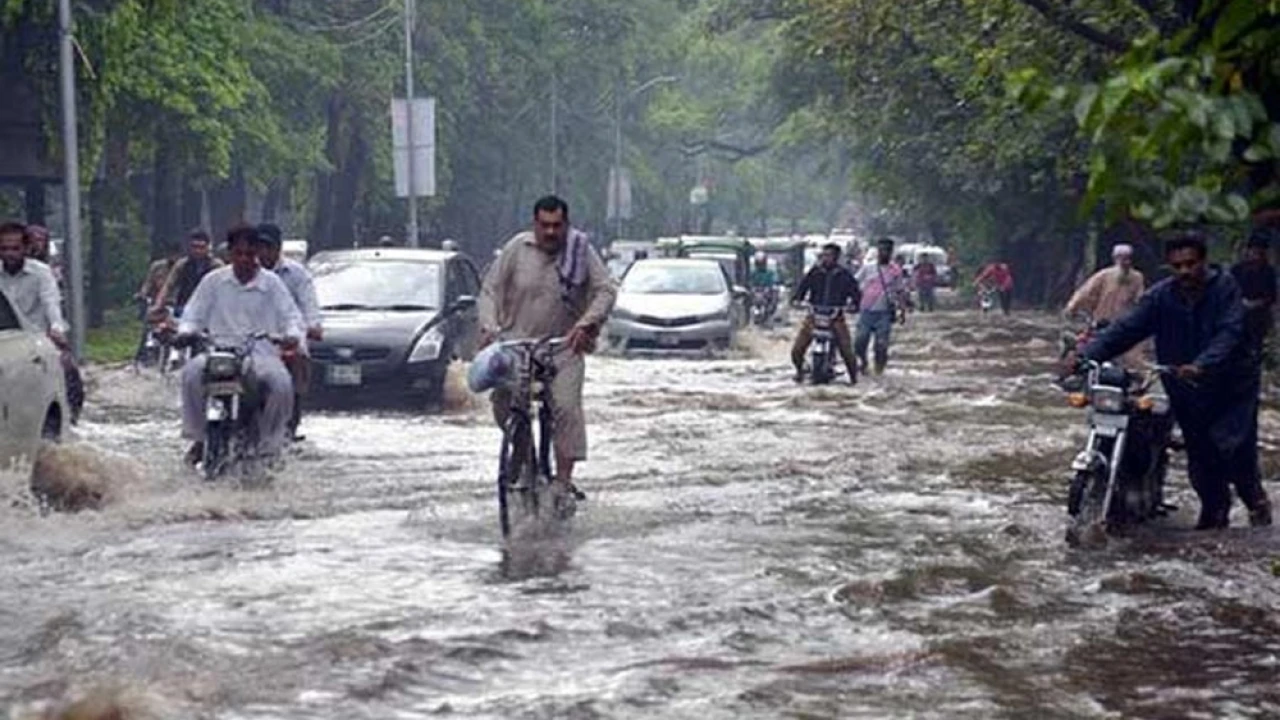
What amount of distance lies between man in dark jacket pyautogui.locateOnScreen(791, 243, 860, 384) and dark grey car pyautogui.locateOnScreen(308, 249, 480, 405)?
3.91 metres

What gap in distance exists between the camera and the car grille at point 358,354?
20734mm

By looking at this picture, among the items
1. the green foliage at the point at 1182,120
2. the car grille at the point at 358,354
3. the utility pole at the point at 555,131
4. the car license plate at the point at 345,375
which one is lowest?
the car license plate at the point at 345,375

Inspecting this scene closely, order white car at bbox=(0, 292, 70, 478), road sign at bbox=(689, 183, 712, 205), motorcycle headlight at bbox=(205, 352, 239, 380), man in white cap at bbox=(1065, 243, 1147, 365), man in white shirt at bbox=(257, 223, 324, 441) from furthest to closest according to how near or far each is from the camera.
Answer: road sign at bbox=(689, 183, 712, 205)
man in white cap at bbox=(1065, 243, 1147, 365)
man in white shirt at bbox=(257, 223, 324, 441)
motorcycle headlight at bbox=(205, 352, 239, 380)
white car at bbox=(0, 292, 70, 478)

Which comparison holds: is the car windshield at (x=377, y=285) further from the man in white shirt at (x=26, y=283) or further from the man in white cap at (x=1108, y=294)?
the man in white shirt at (x=26, y=283)

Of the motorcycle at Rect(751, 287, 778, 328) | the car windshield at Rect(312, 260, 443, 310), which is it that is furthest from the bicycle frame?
the motorcycle at Rect(751, 287, 778, 328)

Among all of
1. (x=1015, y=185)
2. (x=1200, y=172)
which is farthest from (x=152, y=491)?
(x=1015, y=185)

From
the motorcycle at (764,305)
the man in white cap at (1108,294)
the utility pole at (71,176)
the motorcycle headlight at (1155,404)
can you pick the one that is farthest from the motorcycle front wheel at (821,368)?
the motorcycle at (764,305)

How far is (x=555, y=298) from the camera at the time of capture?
1245 centimetres

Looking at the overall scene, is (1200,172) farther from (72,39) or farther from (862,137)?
(862,137)

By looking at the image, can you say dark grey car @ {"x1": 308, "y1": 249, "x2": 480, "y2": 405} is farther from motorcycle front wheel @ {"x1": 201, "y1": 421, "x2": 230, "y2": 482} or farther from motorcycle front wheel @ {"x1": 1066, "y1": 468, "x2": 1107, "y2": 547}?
motorcycle front wheel @ {"x1": 1066, "y1": 468, "x2": 1107, "y2": 547}

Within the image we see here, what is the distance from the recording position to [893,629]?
30.5ft

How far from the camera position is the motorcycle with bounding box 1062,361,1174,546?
11.5 m

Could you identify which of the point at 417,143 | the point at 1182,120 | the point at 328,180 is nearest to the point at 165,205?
the point at 417,143

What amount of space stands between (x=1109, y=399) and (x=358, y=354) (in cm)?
1054
